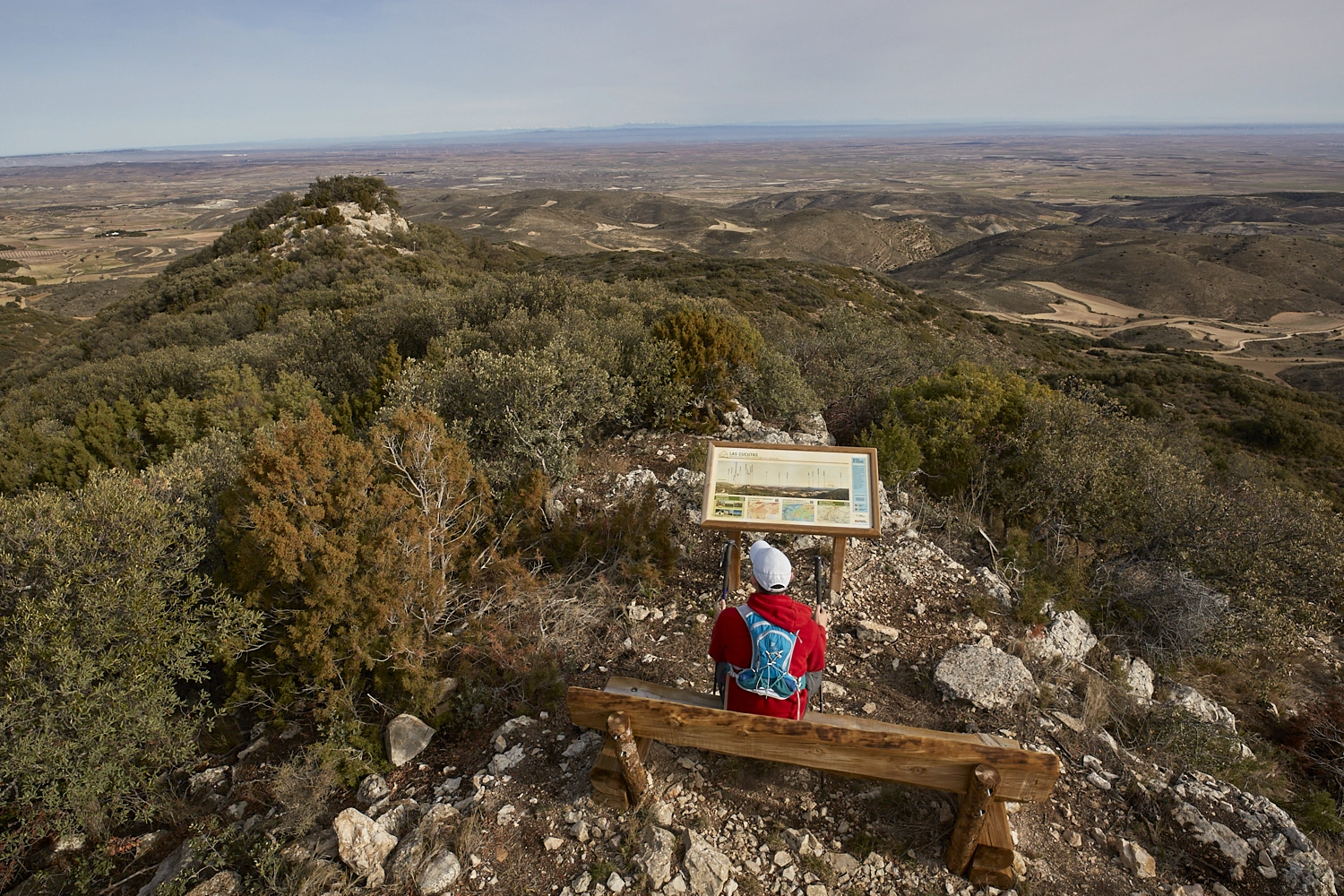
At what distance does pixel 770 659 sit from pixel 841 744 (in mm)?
595

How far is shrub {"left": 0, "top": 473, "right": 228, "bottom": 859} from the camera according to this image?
13.0 ft

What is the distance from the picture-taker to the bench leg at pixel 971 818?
3.35 metres

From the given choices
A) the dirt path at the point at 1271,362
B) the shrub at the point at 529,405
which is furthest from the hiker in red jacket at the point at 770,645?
the dirt path at the point at 1271,362

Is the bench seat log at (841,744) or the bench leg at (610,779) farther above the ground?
the bench seat log at (841,744)

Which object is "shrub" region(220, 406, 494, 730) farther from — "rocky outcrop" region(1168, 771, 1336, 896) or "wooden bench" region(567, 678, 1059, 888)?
"rocky outcrop" region(1168, 771, 1336, 896)

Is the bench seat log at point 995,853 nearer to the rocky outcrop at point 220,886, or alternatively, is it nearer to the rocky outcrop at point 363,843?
the rocky outcrop at point 363,843

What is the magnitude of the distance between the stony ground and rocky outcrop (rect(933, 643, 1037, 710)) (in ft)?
0.05

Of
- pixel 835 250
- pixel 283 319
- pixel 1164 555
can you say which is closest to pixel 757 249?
pixel 835 250

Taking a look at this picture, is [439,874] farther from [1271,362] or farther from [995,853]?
[1271,362]

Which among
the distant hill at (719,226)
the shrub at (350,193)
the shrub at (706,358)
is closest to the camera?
the shrub at (706,358)

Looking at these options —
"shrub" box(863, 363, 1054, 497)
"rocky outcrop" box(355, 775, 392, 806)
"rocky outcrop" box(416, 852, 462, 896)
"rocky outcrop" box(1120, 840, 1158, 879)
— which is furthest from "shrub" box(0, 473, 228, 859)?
"shrub" box(863, 363, 1054, 497)

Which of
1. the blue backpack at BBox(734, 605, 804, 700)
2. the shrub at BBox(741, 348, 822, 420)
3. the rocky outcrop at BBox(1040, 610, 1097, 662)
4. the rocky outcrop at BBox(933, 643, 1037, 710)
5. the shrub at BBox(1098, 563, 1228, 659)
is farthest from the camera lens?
the shrub at BBox(741, 348, 822, 420)

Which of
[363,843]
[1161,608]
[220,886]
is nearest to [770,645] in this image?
[363,843]

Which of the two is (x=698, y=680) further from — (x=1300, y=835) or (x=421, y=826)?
(x=1300, y=835)
